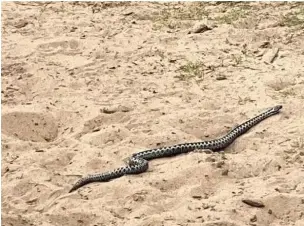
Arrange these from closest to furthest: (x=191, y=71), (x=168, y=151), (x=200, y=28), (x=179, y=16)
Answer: (x=168, y=151)
(x=191, y=71)
(x=200, y=28)
(x=179, y=16)

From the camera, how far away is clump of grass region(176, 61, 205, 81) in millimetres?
8545

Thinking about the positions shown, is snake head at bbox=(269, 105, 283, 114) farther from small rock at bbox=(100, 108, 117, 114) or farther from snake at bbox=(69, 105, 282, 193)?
small rock at bbox=(100, 108, 117, 114)

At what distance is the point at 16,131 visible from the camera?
750cm

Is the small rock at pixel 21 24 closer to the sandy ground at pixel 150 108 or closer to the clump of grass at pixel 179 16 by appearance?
the sandy ground at pixel 150 108

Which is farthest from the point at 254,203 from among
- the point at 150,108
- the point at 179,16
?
the point at 179,16

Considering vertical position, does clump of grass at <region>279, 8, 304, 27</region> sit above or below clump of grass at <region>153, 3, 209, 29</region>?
above

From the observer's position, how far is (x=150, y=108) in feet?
25.6

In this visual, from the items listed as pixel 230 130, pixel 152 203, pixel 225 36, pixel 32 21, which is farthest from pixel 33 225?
pixel 32 21

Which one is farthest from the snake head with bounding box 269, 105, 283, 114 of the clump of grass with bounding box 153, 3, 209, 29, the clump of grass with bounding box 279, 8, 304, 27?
the clump of grass with bounding box 153, 3, 209, 29

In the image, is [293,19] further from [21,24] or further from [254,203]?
[254,203]

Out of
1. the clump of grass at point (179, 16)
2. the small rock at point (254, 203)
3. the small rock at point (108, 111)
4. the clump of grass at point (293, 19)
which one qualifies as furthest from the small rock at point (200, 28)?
the small rock at point (254, 203)

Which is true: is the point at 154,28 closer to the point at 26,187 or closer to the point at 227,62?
the point at 227,62

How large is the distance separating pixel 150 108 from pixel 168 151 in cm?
101

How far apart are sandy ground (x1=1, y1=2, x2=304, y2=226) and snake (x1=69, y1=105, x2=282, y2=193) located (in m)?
0.07
